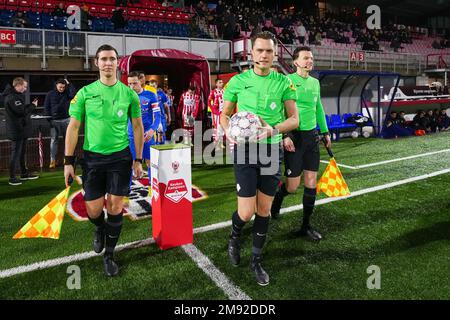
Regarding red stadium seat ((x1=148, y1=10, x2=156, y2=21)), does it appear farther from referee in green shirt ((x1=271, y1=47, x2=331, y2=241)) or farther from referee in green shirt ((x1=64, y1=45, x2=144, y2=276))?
referee in green shirt ((x1=64, y1=45, x2=144, y2=276))

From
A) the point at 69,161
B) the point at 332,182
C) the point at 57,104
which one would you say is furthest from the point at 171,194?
the point at 57,104

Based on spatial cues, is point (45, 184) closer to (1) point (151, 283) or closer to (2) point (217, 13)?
(1) point (151, 283)

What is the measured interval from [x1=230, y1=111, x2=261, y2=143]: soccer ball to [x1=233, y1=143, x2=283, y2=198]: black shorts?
14cm

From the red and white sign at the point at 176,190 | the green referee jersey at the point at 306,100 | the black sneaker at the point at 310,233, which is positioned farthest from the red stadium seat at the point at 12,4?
the black sneaker at the point at 310,233

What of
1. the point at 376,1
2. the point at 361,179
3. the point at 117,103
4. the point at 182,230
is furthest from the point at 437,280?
the point at 376,1

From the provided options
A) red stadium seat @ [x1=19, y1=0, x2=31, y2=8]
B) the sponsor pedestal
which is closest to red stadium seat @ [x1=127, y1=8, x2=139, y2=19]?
red stadium seat @ [x1=19, y1=0, x2=31, y2=8]

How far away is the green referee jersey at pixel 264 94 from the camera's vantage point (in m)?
3.23

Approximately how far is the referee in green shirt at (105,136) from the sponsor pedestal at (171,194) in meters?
0.50

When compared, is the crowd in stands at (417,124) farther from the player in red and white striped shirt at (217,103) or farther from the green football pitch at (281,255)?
the green football pitch at (281,255)

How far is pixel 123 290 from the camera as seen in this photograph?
3252 mm

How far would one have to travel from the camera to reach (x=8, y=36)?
44.4ft

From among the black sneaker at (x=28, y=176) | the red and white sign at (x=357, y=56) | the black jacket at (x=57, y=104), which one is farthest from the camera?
the red and white sign at (x=357, y=56)

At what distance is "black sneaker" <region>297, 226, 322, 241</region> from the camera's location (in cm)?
437

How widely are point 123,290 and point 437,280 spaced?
2687 mm
